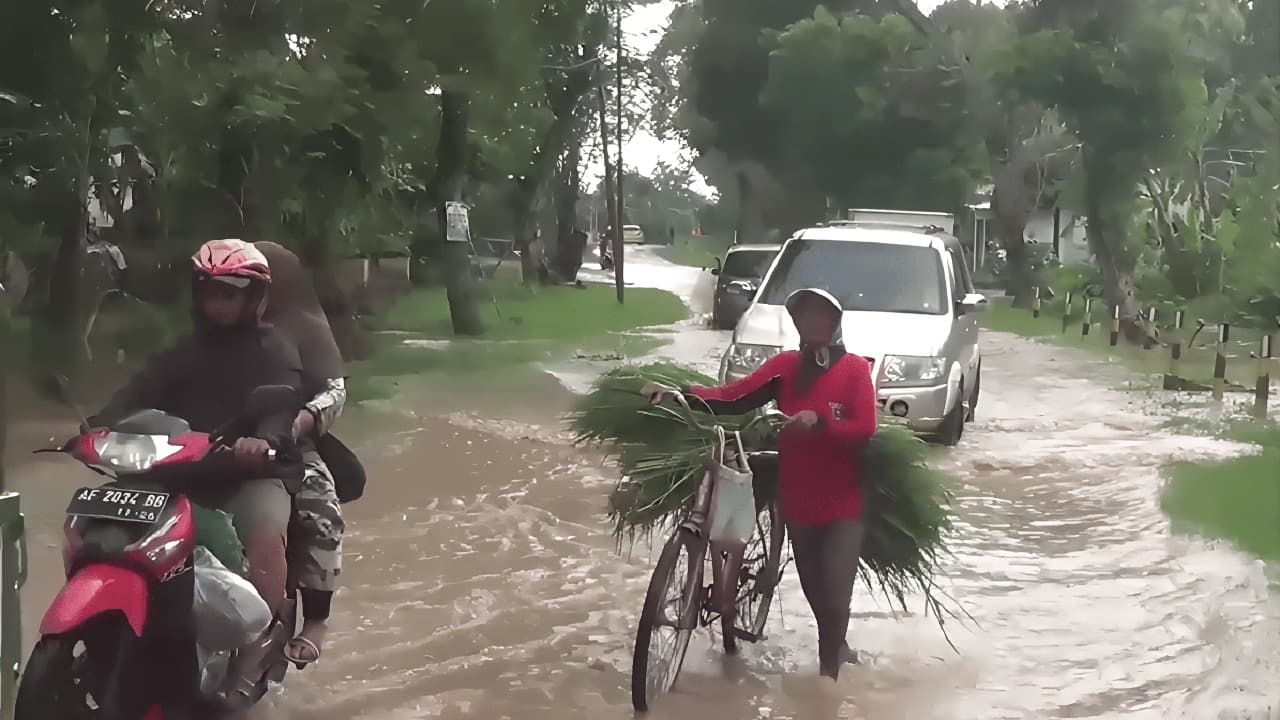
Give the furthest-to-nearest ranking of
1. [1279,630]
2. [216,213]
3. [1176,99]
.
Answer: [1176,99] < [216,213] < [1279,630]

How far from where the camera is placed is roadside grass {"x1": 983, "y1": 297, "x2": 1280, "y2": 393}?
1137cm

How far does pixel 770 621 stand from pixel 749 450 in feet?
4.31

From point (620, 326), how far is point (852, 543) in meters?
6.98

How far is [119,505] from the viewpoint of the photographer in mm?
3297

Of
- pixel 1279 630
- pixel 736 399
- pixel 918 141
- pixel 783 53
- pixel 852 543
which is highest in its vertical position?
pixel 783 53

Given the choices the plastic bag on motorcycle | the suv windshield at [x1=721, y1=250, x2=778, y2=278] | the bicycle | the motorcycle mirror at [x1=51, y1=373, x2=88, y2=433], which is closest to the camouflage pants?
the plastic bag on motorcycle

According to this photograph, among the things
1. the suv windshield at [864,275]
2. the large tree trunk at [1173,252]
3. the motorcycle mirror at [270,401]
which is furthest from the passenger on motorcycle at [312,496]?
the large tree trunk at [1173,252]

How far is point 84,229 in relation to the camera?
27.3 ft

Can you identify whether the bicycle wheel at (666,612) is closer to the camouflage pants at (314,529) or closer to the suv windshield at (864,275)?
the camouflage pants at (314,529)

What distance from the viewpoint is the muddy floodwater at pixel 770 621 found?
4.86 meters

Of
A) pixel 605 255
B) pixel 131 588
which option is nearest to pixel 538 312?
pixel 605 255

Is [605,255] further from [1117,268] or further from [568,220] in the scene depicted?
[1117,268]

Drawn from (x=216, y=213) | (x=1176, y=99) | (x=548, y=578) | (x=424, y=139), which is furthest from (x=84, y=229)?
(x=1176, y=99)

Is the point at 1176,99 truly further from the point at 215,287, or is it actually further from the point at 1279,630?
the point at 215,287
